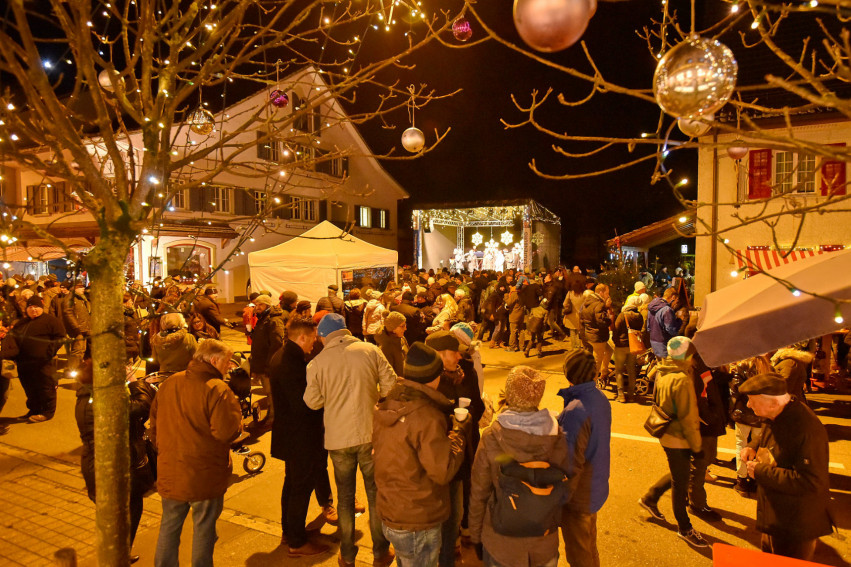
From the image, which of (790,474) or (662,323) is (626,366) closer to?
(662,323)

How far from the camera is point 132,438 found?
3.88m

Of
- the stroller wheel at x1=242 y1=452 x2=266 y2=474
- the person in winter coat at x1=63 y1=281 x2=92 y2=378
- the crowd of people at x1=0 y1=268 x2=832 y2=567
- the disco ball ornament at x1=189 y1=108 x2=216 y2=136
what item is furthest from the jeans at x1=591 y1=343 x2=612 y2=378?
the person in winter coat at x1=63 y1=281 x2=92 y2=378

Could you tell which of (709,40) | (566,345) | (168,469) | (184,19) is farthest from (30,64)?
(566,345)

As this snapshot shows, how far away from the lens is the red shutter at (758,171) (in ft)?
44.6

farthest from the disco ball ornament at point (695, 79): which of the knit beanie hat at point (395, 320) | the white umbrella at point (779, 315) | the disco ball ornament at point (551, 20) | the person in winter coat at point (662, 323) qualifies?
the person in winter coat at point (662, 323)

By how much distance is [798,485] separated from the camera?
3.01 metres

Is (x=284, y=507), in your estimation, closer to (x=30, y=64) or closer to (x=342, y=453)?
(x=342, y=453)

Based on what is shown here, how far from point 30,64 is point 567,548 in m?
4.01

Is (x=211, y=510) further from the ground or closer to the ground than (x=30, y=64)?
closer to the ground

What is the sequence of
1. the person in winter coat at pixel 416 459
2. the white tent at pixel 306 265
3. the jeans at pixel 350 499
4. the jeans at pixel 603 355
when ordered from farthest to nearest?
the white tent at pixel 306 265
the jeans at pixel 603 355
the jeans at pixel 350 499
the person in winter coat at pixel 416 459

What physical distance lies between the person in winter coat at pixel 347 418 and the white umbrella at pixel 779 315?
2.35m

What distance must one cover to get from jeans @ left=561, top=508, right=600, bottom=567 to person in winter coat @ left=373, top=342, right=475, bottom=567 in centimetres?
82

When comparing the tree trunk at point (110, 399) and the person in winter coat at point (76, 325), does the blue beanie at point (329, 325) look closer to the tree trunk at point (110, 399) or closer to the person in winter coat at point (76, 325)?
the tree trunk at point (110, 399)

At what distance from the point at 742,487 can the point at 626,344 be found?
3.39 m
